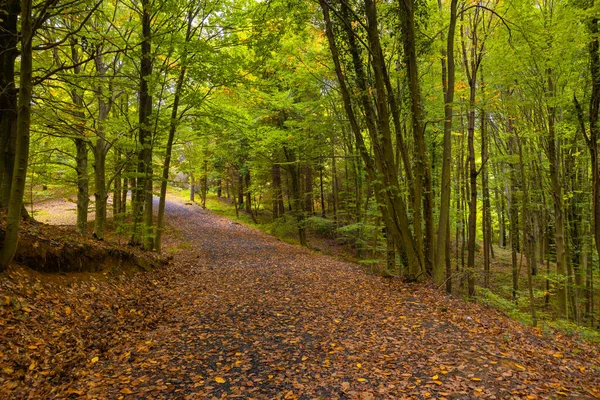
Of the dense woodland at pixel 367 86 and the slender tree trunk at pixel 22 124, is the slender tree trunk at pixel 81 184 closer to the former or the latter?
the dense woodland at pixel 367 86

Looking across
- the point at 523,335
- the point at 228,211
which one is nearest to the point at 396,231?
the point at 523,335

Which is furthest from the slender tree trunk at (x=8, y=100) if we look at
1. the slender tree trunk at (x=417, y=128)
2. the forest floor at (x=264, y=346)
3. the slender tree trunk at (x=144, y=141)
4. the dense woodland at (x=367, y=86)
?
the slender tree trunk at (x=417, y=128)

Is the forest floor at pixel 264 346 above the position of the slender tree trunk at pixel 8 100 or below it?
below

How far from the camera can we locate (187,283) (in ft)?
29.7

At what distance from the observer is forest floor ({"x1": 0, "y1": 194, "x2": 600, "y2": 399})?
3836 mm

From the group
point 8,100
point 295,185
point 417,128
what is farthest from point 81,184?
point 417,128

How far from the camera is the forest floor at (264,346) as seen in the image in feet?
12.6

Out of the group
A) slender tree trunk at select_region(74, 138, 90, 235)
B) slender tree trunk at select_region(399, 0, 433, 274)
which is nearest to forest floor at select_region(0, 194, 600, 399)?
slender tree trunk at select_region(399, 0, 433, 274)

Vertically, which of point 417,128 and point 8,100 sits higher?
point 417,128

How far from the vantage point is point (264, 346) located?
509cm

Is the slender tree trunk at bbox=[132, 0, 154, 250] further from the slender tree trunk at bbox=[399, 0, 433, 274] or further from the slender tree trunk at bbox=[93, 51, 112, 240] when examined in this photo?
the slender tree trunk at bbox=[399, 0, 433, 274]

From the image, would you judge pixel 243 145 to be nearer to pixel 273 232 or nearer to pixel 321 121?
pixel 273 232

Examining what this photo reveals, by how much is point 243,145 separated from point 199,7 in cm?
984

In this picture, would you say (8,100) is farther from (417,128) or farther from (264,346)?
(417,128)
